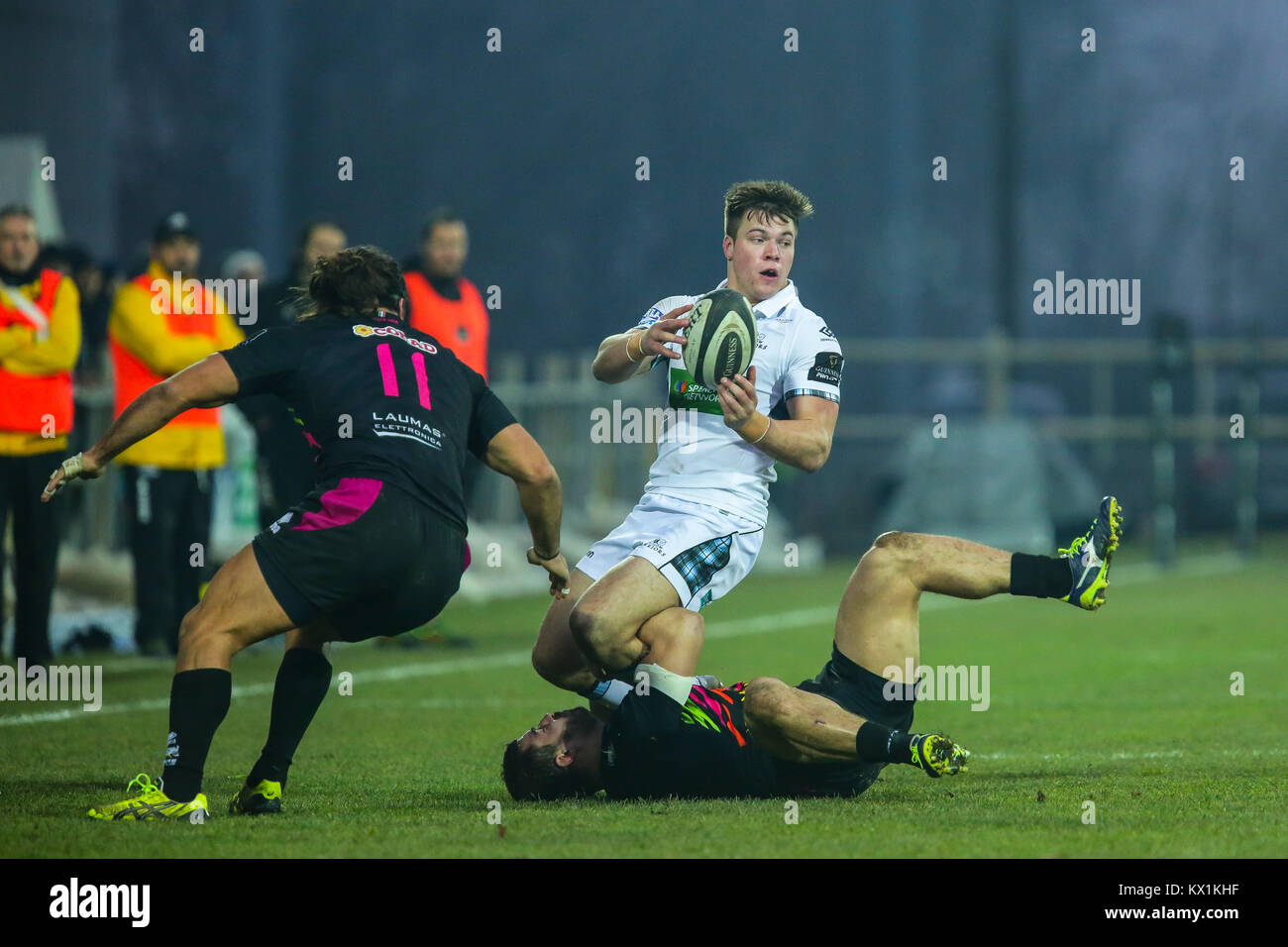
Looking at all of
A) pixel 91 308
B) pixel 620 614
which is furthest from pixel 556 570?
pixel 91 308

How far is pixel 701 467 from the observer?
22.0 feet

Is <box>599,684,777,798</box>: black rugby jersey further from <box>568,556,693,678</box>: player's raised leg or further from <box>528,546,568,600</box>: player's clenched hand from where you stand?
<box>528,546,568,600</box>: player's clenched hand

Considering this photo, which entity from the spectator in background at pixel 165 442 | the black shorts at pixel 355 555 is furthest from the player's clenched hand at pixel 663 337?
the spectator in background at pixel 165 442

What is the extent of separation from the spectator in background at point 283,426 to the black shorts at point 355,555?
489 centimetres

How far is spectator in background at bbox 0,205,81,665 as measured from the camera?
33.0 feet

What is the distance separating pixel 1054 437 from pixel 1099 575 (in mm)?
15344

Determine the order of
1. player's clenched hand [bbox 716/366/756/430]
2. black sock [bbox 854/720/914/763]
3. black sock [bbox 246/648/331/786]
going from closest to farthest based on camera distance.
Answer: black sock [bbox 854/720/914/763] < black sock [bbox 246/648/331/786] < player's clenched hand [bbox 716/366/756/430]

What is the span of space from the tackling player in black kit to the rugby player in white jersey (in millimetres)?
440

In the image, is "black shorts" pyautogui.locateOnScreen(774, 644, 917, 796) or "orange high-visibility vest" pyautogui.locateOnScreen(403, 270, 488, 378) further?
"orange high-visibility vest" pyautogui.locateOnScreen(403, 270, 488, 378)

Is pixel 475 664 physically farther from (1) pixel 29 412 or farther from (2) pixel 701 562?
(2) pixel 701 562

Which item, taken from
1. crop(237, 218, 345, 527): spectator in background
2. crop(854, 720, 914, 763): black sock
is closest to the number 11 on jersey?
crop(854, 720, 914, 763): black sock

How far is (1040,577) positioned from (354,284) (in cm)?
239

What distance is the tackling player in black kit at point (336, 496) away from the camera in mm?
5547
